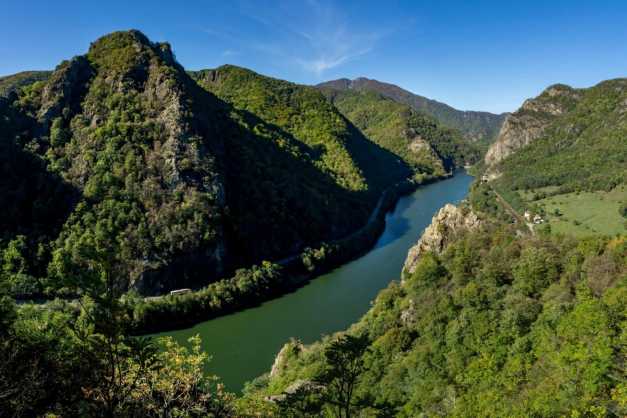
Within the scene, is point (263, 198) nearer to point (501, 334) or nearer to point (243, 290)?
point (243, 290)

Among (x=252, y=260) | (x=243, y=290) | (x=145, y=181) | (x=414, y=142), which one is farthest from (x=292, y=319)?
(x=414, y=142)

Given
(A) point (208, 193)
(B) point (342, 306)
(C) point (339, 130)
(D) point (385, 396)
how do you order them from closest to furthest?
(D) point (385, 396), (B) point (342, 306), (A) point (208, 193), (C) point (339, 130)

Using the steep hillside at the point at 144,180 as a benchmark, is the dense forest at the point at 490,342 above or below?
below

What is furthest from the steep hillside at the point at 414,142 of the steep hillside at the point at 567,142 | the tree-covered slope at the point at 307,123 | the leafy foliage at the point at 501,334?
the leafy foliage at the point at 501,334

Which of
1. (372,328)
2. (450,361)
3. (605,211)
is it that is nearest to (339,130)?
(605,211)

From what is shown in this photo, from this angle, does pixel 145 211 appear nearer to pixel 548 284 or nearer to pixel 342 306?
pixel 342 306

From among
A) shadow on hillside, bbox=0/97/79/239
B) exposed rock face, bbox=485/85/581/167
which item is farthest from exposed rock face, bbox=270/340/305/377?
exposed rock face, bbox=485/85/581/167

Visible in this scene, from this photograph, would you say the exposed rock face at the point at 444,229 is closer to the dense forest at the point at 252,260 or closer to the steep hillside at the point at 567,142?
the dense forest at the point at 252,260
